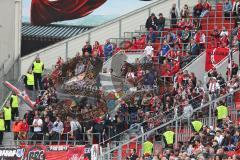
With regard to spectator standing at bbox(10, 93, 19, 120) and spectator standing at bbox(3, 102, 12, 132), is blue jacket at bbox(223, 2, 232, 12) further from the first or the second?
spectator standing at bbox(3, 102, 12, 132)

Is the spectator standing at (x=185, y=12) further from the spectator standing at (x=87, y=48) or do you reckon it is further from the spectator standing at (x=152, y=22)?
the spectator standing at (x=87, y=48)

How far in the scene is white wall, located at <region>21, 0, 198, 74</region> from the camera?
4744cm

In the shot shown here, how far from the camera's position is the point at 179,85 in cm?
3878

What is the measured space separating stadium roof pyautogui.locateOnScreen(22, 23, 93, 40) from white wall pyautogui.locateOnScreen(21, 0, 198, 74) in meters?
0.54

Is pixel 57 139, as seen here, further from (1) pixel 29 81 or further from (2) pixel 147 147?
(2) pixel 147 147

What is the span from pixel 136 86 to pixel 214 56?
3.50 metres

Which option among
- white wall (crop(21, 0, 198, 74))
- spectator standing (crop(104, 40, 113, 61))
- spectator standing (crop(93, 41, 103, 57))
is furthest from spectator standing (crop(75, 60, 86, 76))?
white wall (crop(21, 0, 198, 74))

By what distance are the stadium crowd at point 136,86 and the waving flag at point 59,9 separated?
3.12 m

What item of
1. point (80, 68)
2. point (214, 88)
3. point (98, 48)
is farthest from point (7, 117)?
point (214, 88)

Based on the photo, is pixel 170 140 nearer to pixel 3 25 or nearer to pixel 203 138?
pixel 203 138

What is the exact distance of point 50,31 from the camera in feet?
158

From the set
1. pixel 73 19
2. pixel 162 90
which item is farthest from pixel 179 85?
pixel 73 19

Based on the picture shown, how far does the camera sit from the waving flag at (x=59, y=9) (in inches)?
1886

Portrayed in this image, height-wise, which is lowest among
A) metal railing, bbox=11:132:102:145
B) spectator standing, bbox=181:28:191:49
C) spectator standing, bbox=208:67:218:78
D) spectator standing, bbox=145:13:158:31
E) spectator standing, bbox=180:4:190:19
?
metal railing, bbox=11:132:102:145
